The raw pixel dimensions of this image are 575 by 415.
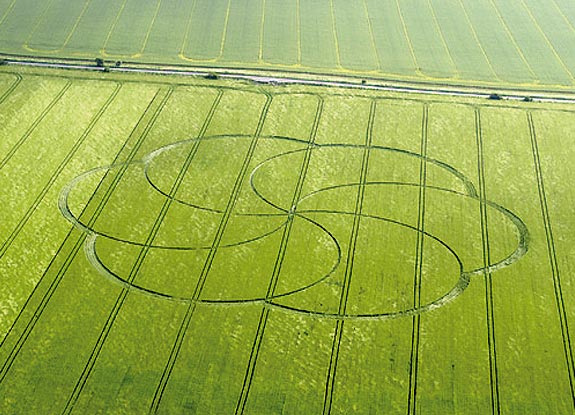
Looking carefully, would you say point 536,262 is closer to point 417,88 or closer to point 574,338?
point 574,338

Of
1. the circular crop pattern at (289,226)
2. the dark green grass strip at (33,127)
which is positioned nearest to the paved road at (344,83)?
the dark green grass strip at (33,127)

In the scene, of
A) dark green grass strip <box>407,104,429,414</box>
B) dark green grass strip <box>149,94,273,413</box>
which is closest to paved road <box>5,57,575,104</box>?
dark green grass strip <box>407,104,429,414</box>

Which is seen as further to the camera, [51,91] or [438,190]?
[51,91]

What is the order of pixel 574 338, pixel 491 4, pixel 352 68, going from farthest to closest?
pixel 491 4 → pixel 352 68 → pixel 574 338

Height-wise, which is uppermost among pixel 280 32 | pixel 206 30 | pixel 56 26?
pixel 280 32

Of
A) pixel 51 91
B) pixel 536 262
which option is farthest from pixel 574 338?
pixel 51 91

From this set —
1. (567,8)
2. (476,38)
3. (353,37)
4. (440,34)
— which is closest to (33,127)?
(353,37)

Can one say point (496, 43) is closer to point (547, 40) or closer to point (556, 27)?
point (547, 40)
